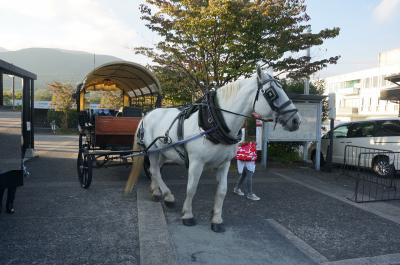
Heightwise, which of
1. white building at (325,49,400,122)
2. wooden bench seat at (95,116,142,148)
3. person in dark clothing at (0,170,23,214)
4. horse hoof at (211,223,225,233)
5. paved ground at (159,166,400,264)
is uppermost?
white building at (325,49,400,122)

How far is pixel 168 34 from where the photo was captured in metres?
10.4

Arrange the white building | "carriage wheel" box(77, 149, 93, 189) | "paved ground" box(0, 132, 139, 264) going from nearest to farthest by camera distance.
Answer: "paved ground" box(0, 132, 139, 264) → "carriage wheel" box(77, 149, 93, 189) → the white building

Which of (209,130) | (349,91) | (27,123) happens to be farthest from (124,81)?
(349,91)

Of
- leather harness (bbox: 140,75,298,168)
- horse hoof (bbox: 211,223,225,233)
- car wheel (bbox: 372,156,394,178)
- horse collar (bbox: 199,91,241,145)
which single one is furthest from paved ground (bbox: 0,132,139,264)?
car wheel (bbox: 372,156,394,178)

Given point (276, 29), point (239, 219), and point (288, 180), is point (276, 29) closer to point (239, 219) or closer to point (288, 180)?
point (288, 180)

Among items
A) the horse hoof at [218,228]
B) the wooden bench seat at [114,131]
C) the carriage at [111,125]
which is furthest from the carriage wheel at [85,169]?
the horse hoof at [218,228]

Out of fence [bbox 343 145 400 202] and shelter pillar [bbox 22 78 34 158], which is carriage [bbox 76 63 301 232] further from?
shelter pillar [bbox 22 78 34 158]

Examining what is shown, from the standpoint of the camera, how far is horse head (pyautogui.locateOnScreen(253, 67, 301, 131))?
4133 mm

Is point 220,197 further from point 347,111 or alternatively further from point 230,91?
point 347,111

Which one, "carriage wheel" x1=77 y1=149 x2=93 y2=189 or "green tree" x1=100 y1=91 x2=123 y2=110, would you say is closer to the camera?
"carriage wheel" x1=77 y1=149 x2=93 y2=189

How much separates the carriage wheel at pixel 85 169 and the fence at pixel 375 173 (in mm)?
5206

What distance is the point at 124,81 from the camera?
979cm

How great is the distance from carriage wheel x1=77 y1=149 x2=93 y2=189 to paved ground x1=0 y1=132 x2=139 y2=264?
7.5 inches

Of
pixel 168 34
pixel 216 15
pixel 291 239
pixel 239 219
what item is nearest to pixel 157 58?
pixel 168 34
